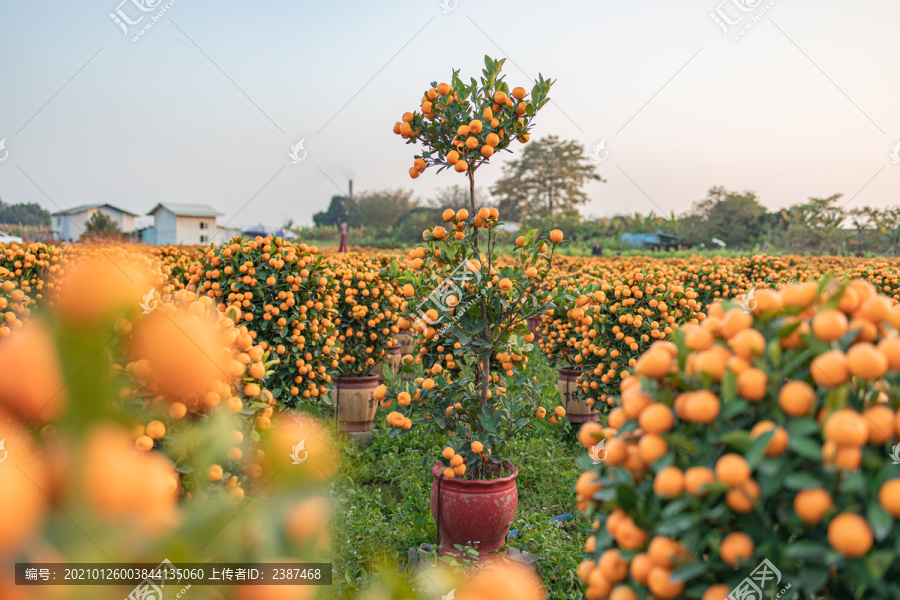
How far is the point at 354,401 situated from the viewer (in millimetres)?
4855

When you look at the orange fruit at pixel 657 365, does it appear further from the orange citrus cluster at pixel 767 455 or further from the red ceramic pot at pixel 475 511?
the red ceramic pot at pixel 475 511

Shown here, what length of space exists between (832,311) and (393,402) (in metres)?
2.70

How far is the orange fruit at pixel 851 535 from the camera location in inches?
28.1

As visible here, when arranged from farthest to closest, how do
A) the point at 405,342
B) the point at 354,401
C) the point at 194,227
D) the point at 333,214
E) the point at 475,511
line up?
the point at 333,214
the point at 194,227
the point at 405,342
the point at 354,401
the point at 475,511

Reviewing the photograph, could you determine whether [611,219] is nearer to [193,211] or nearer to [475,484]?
[193,211]

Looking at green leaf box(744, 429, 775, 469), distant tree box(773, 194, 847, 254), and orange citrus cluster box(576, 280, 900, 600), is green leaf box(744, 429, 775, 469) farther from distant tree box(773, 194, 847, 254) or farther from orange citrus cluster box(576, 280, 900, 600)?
distant tree box(773, 194, 847, 254)

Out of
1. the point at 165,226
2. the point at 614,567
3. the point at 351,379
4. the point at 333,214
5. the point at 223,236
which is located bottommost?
the point at 351,379

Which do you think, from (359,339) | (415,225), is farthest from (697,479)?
(415,225)

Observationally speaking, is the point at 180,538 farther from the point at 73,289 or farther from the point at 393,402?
the point at 393,402

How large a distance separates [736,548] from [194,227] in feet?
75.4

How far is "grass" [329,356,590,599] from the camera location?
9.45 ft

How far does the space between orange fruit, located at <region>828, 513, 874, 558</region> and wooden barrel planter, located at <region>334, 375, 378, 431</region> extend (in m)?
4.30

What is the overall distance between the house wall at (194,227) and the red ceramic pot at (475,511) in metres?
20.4

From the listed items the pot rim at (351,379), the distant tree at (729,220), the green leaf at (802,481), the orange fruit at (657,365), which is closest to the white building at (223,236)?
the pot rim at (351,379)
